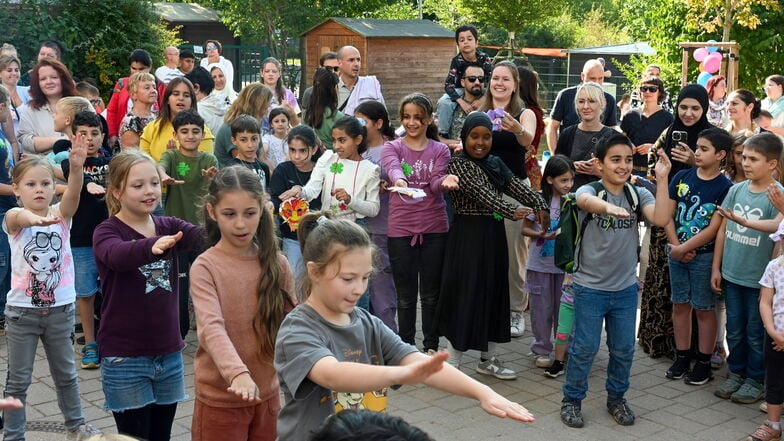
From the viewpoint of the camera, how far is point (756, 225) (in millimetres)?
5789

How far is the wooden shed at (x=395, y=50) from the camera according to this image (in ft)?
73.7

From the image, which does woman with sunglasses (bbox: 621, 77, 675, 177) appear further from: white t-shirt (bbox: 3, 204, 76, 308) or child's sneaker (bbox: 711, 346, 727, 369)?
white t-shirt (bbox: 3, 204, 76, 308)

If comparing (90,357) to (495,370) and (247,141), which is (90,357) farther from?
(495,370)

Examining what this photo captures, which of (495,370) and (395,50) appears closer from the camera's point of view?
(495,370)

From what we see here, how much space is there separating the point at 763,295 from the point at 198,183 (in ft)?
13.5

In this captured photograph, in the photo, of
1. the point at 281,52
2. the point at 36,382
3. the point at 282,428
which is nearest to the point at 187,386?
the point at 36,382

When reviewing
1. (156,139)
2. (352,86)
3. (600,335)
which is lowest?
(600,335)

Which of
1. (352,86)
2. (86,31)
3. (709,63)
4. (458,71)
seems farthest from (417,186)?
(86,31)

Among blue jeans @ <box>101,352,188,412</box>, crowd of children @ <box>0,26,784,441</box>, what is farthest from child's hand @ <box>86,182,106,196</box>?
blue jeans @ <box>101,352,188,412</box>

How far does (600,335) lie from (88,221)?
3.68 metres

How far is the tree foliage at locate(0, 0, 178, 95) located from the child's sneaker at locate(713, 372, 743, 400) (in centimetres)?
1245

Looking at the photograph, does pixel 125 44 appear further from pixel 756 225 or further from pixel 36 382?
pixel 756 225

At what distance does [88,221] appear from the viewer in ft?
21.7

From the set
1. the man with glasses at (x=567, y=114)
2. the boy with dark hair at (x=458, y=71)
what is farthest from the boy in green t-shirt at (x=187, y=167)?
the man with glasses at (x=567, y=114)
